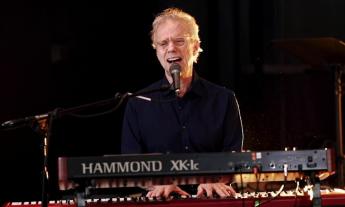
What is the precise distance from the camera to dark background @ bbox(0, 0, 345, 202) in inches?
195

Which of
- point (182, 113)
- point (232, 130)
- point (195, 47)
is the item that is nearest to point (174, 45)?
point (195, 47)

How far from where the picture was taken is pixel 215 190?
135 inches

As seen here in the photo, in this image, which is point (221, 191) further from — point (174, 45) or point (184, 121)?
point (174, 45)

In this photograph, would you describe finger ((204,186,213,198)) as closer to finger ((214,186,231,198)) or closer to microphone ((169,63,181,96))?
finger ((214,186,231,198))

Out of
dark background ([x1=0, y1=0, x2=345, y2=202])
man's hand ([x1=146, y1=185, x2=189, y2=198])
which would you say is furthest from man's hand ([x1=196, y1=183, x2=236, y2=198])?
dark background ([x1=0, y1=0, x2=345, y2=202])

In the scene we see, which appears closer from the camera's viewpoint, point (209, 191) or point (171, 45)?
point (209, 191)

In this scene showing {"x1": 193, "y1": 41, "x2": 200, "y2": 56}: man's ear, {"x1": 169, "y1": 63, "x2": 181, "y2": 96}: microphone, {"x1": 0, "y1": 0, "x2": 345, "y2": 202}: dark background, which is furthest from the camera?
{"x1": 0, "y1": 0, "x2": 345, "y2": 202}: dark background

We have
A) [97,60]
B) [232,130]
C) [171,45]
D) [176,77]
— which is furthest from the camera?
[97,60]

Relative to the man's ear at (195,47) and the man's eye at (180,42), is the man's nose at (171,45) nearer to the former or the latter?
the man's eye at (180,42)

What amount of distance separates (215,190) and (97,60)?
189cm

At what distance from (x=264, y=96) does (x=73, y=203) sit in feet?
7.58

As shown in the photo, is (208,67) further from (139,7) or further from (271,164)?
(271,164)

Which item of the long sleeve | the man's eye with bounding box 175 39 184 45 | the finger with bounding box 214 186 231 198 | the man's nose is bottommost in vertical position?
the finger with bounding box 214 186 231 198

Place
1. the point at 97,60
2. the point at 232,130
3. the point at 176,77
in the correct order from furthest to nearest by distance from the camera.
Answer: the point at 97,60
the point at 232,130
the point at 176,77
